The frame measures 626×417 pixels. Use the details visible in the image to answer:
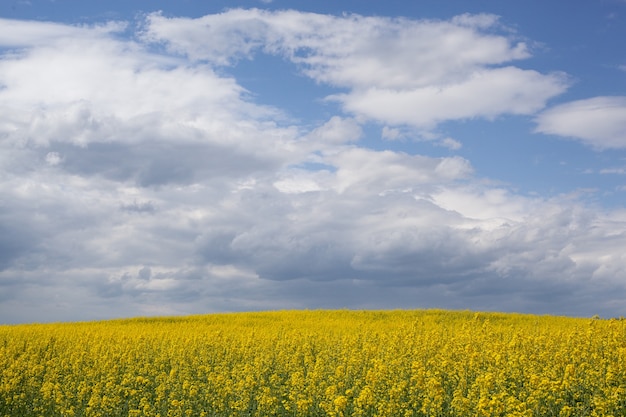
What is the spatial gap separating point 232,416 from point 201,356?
668cm

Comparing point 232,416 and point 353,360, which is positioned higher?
point 353,360

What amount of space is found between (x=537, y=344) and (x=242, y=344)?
933 centimetres

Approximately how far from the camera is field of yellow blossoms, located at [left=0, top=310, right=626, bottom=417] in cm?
1155

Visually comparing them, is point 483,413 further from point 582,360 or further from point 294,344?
point 294,344

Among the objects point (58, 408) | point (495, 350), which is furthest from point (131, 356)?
point (495, 350)

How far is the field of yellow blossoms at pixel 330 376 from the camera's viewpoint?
11555mm

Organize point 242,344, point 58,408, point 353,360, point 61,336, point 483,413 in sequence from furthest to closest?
point 61,336 < point 242,344 < point 58,408 < point 353,360 < point 483,413

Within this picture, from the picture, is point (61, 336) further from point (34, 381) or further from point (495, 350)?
point (495, 350)

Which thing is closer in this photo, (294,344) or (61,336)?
(294,344)

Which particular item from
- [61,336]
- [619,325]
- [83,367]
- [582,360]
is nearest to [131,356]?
[83,367]

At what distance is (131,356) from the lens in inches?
822

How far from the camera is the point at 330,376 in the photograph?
45.0 feet

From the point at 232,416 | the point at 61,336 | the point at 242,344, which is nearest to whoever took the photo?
the point at 232,416

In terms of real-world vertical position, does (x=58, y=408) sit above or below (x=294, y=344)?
below
